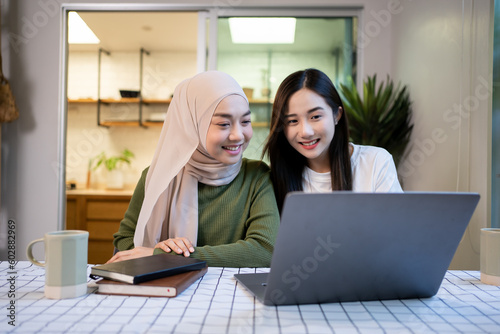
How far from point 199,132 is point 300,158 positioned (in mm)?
535

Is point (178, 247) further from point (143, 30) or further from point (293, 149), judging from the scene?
point (143, 30)

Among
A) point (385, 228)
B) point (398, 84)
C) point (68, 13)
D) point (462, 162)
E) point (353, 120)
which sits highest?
point (68, 13)

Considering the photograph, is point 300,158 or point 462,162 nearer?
point 300,158

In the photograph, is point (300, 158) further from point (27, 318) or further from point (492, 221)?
point (27, 318)

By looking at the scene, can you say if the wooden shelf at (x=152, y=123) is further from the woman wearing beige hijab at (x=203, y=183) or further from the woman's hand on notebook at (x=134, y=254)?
the woman's hand on notebook at (x=134, y=254)

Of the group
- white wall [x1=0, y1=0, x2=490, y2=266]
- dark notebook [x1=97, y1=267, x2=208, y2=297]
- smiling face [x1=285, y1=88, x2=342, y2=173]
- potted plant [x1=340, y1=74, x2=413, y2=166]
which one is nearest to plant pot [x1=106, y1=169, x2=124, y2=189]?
white wall [x1=0, y1=0, x2=490, y2=266]

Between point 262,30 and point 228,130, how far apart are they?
89.6 inches

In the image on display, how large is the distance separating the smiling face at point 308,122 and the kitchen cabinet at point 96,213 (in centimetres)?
310

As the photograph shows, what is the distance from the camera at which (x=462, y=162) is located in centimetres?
226

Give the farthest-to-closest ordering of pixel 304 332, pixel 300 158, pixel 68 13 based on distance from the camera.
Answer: pixel 68 13 → pixel 300 158 → pixel 304 332

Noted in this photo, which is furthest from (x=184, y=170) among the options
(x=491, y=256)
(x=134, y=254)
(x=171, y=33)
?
(x=171, y=33)

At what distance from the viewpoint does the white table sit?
75cm

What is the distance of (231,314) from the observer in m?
0.82

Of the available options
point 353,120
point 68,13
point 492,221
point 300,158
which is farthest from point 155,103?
point 492,221
